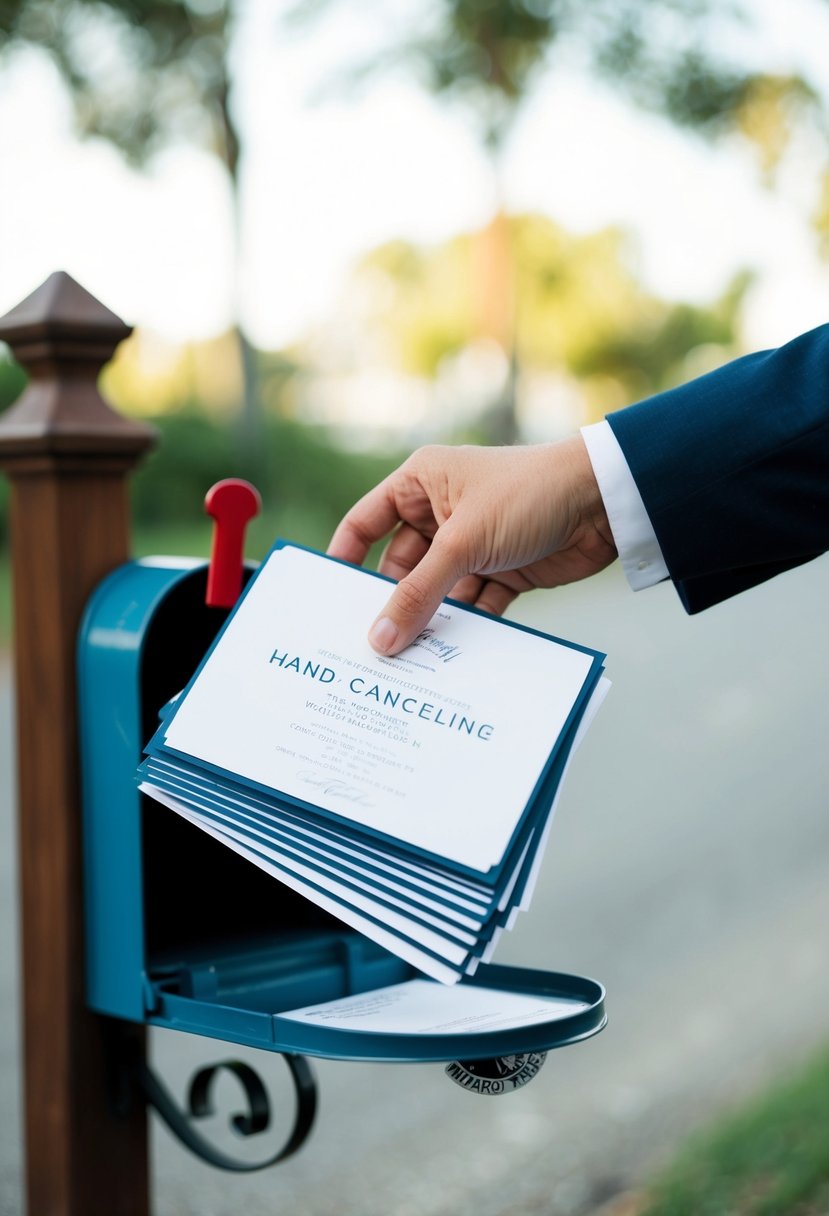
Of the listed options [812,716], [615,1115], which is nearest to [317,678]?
[615,1115]

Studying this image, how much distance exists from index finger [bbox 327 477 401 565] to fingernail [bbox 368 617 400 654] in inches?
9.1

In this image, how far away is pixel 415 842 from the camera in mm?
1104

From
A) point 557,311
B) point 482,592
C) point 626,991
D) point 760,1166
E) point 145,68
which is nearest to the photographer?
point 482,592

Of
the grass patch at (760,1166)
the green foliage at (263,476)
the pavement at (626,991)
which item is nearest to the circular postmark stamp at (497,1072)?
the grass patch at (760,1166)

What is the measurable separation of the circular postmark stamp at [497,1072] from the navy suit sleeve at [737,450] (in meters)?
0.56

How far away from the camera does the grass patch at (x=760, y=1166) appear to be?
7.72 feet

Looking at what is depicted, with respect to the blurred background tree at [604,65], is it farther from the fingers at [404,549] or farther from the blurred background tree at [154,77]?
the fingers at [404,549]

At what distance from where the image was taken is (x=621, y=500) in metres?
1.38

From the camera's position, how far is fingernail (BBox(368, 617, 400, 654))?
1.20 metres

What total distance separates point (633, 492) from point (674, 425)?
0.08 metres

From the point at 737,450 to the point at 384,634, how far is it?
17.7 inches

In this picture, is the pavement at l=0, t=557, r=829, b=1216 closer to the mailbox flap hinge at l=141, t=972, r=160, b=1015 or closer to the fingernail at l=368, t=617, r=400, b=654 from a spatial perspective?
the mailbox flap hinge at l=141, t=972, r=160, b=1015
